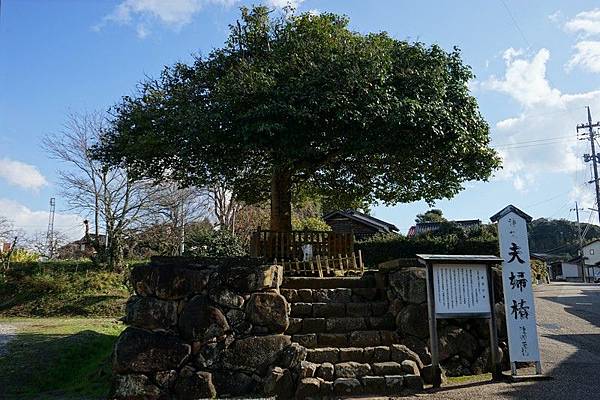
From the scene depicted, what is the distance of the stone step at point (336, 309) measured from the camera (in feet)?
25.9

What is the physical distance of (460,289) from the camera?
7.29 metres

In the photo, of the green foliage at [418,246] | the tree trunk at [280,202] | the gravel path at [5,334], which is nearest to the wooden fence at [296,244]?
the tree trunk at [280,202]

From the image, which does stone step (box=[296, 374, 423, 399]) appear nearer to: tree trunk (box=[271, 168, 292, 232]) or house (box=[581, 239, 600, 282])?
tree trunk (box=[271, 168, 292, 232])

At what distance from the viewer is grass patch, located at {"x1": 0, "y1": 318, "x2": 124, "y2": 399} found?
8016 mm

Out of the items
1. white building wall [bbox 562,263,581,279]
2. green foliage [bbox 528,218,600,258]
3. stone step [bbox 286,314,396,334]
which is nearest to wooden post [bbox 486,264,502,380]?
stone step [bbox 286,314,396,334]

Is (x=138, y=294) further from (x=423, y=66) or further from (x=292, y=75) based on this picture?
(x=423, y=66)

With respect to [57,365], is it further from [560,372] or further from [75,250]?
[75,250]

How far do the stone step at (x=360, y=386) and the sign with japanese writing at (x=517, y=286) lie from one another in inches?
72.5

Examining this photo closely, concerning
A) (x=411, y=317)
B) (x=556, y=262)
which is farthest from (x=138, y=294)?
(x=556, y=262)

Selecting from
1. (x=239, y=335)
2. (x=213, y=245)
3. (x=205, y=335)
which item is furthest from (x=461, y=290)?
(x=213, y=245)

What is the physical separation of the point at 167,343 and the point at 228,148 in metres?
4.37

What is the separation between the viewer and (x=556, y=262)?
63281mm

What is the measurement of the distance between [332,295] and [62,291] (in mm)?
15742

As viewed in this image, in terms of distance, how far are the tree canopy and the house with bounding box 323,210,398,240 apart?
18.1 meters
